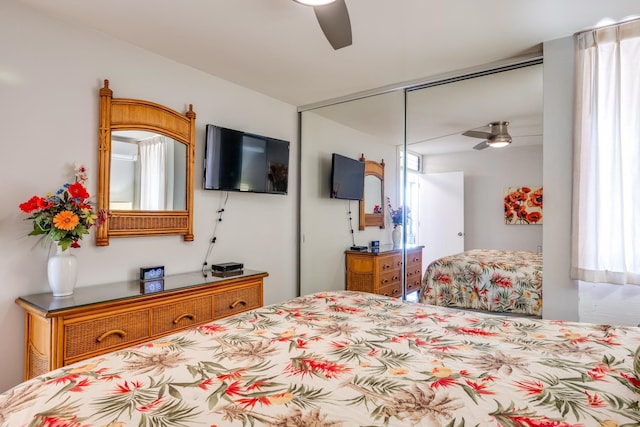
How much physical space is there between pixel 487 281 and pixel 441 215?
2.35 ft

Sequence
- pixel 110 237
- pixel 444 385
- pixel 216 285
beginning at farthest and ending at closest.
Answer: pixel 216 285 < pixel 110 237 < pixel 444 385

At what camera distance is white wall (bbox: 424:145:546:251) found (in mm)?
2738

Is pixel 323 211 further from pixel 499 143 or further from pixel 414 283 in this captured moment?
pixel 499 143

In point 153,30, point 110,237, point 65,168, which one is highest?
point 153,30

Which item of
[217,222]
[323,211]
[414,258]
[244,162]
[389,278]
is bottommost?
[389,278]

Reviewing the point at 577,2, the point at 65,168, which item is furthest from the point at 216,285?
the point at 577,2

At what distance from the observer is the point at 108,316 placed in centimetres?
208

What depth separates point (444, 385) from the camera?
3.35ft

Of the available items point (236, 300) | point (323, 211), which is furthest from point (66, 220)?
point (323, 211)

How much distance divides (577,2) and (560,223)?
54.7 inches

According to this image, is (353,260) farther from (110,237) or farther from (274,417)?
(274,417)

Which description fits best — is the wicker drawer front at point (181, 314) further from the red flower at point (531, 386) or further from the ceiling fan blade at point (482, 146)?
the ceiling fan blade at point (482, 146)

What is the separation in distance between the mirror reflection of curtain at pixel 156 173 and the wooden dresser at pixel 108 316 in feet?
1.97

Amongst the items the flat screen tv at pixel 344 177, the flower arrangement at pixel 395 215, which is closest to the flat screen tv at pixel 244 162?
the flat screen tv at pixel 344 177
